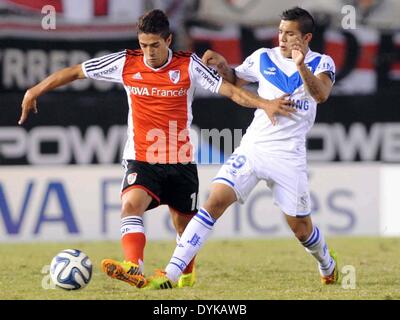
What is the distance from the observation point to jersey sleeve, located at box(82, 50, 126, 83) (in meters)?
8.50

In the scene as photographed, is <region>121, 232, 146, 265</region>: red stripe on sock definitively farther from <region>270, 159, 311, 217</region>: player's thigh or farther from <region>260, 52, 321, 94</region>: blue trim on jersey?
<region>260, 52, 321, 94</region>: blue trim on jersey

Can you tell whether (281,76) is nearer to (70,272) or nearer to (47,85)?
(47,85)

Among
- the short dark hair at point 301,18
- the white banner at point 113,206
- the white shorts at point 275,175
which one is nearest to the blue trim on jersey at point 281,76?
the short dark hair at point 301,18

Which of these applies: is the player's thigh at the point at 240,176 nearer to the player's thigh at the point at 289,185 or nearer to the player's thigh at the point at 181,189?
the player's thigh at the point at 289,185

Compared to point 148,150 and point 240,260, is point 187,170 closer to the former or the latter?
point 148,150

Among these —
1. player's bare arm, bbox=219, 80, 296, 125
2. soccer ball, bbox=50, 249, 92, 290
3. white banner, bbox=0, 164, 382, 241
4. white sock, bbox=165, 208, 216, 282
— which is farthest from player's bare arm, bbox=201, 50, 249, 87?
white banner, bbox=0, 164, 382, 241

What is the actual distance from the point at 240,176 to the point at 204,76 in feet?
2.91

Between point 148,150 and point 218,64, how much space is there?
0.87m

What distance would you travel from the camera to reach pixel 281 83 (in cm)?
830

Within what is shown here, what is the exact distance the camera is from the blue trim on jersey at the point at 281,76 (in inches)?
326

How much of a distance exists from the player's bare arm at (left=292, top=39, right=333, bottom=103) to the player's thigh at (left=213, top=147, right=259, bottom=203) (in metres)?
0.72

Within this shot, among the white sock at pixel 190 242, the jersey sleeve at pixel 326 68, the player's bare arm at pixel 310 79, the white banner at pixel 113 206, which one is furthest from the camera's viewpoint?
the white banner at pixel 113 206

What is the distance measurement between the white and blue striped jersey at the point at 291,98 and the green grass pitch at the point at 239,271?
3.65ft
